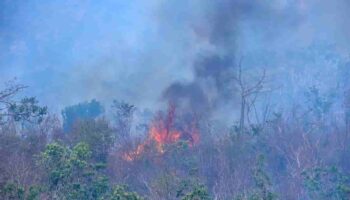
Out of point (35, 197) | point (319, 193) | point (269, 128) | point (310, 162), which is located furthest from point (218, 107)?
point (35, 197)

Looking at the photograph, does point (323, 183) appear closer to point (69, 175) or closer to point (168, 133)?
point (69, 175)

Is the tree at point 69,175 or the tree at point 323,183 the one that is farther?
the tree at point 323,183

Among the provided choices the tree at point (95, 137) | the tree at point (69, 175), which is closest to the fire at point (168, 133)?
the tree at point (95, 137)

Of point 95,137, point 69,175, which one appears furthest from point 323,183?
point 69,175

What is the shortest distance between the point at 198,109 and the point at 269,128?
12.5m

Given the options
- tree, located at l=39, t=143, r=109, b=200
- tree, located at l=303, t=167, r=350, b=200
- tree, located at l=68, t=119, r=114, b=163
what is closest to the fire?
tree, located at l=68, t=119, r=114, b=163

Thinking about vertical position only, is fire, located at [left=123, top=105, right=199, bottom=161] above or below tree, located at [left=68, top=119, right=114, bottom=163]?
above

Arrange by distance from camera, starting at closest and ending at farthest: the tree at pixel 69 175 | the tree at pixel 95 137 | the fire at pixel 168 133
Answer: the tree at pixel 69 175 → the tree at pixel 95 137 → the fire at pixel 168 133

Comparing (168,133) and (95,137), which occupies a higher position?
(168,133)

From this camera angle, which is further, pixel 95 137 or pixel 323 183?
pixel 95 137

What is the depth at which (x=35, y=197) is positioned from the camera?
615 inches

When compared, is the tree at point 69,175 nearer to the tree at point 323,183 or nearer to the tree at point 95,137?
the tree at point 95,137

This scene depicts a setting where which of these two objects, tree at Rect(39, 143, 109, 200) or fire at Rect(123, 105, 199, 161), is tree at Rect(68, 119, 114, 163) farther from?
tree at Rect(39, 143, 109, 200)

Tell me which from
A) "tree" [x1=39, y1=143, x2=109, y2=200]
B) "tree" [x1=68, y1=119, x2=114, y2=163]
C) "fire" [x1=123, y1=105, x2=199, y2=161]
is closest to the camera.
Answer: "tree" [x1=39, y1=143, x2=109, y2=200]
